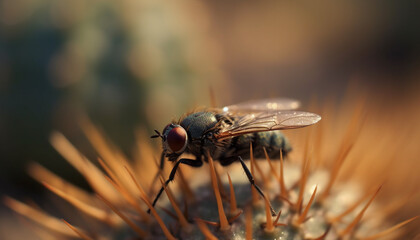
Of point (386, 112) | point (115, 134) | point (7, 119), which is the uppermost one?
point (7, 119)

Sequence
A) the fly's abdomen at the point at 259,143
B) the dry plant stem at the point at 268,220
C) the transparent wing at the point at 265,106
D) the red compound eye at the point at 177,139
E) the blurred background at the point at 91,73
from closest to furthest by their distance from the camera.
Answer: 1. the dry plant stem at the point at 268,220
2. the red compound eye at the point at 177,139
3. the fly's abdomen at the point at 259,143
4. the transparent wing at the point at 265,106
5. the blurred background at the point at 91,73

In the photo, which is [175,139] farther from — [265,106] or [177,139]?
[265,106]

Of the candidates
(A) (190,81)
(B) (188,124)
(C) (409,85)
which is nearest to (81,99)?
(A) (190,81)

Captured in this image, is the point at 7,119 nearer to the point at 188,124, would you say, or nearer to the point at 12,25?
the point at 12,25

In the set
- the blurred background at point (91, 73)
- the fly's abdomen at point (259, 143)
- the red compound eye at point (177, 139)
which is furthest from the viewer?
the blurred background at point (91, 73)

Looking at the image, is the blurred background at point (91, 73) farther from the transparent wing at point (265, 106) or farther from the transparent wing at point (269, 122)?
the transparent wing at point (269, 122)

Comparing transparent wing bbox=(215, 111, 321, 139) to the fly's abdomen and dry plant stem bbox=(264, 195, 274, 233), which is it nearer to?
the fly's abdomen

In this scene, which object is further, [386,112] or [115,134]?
[386,112]

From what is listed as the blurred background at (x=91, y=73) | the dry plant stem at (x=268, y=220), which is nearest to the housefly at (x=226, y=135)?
the dry plant stem at (x=268, y=220)

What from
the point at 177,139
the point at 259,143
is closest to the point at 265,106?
the point at 259,143
